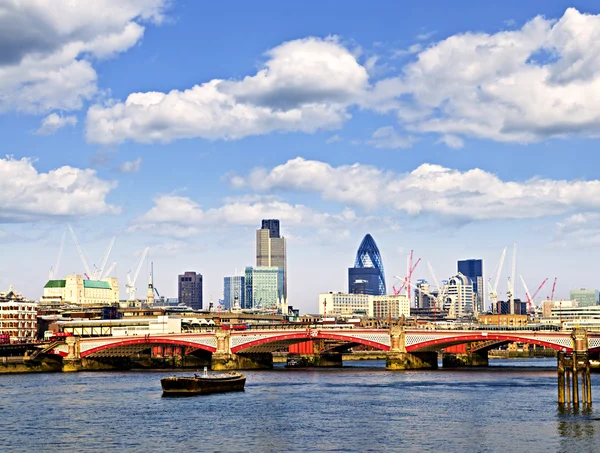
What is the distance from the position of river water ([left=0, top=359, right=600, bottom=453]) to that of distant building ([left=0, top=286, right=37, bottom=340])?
2616 inches

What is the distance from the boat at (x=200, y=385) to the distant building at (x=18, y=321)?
86.3m

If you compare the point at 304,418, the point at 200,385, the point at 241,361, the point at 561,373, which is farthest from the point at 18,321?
the point at 561,373

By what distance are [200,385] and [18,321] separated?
92676 mm

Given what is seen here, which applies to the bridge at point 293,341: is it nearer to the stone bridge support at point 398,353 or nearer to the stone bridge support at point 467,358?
the stone bridge support at point 398,353

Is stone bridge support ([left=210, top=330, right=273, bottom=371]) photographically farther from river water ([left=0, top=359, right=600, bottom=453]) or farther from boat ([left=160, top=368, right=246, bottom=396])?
boat ([left=160, top=368, right=246, bottom=396])

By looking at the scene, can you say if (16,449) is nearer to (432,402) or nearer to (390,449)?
(390,449)

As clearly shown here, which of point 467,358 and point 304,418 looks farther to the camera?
point 467,358

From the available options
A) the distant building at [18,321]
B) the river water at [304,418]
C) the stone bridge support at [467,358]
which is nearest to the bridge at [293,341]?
the river water at [304,418]

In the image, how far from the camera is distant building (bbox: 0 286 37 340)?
19100cm

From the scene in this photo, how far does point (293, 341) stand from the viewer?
156 metres

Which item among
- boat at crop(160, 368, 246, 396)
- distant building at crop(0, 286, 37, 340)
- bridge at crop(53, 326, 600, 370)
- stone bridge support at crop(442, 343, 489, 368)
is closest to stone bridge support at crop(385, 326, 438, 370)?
bridge at crop(53, 326, 600, 370)

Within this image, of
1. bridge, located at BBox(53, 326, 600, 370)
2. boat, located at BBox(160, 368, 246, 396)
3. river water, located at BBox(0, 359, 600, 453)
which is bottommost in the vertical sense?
river water, located at BBox(0, 359, 600, 453)

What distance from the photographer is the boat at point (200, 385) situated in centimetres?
Answer: 10994

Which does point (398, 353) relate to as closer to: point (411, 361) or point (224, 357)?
point (411, 361)
